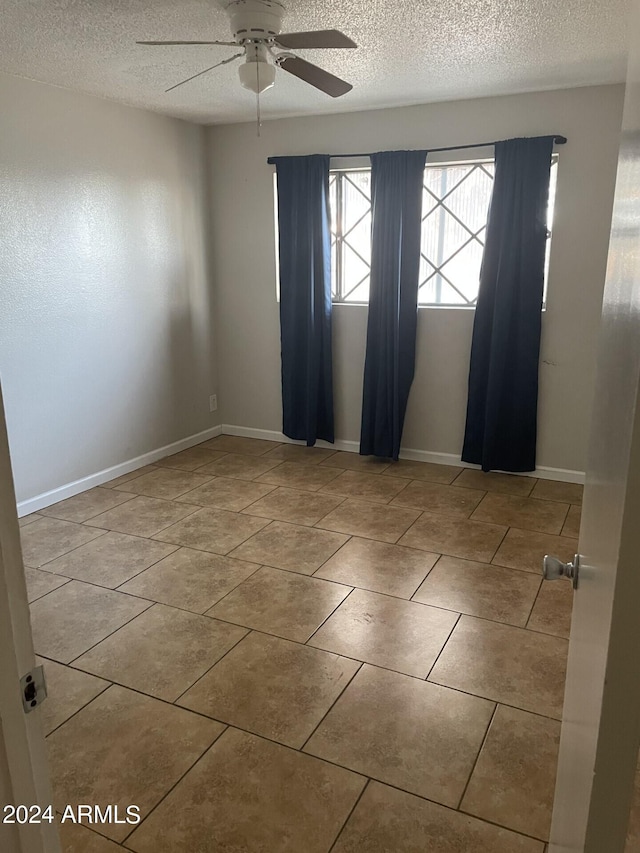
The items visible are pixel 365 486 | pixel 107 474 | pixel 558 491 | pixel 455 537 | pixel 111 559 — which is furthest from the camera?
pixel 107 474

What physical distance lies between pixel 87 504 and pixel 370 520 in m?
1.75

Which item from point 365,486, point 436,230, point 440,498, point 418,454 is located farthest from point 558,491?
point 436,230

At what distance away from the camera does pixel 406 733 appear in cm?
198

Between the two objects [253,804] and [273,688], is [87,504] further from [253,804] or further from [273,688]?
[253,804]

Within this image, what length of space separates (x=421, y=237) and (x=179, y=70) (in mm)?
1829

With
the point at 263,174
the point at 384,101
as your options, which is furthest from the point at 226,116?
the point at 384,101

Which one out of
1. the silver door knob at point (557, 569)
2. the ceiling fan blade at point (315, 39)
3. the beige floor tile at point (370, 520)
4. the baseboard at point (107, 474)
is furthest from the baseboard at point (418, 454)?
the silver door knob at point (557, 569)

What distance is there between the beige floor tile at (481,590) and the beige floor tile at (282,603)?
42 centimetres

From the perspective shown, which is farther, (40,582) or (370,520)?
(370,520)

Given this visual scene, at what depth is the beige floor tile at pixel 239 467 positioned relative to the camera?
4.41m

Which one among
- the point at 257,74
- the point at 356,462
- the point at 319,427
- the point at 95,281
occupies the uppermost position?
the point at 257,74

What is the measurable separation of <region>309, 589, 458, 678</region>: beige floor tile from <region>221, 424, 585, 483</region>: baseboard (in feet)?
6.37

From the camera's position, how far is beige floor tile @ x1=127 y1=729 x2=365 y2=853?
162 cm

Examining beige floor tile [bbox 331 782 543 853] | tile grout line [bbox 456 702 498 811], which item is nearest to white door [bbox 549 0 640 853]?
beige floor tile [bbox 331 782 543 853]
